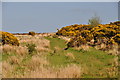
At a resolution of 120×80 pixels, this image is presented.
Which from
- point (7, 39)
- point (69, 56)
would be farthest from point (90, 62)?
point (7, 39)

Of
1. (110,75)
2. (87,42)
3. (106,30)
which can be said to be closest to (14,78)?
(110,75)

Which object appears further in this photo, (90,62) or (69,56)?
(69,56)

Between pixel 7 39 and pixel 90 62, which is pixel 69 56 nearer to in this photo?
pixel 90 62

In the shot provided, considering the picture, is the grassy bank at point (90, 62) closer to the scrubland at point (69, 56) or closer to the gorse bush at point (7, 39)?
the scrubland at point (69, 56)

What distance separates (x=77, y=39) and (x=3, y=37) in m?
8.90

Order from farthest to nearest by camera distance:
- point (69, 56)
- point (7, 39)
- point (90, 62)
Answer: point (7, 39)
point (69, 56)
point (90, 62)

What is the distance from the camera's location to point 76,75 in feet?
23.7

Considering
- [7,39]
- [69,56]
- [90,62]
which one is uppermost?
[7,39]

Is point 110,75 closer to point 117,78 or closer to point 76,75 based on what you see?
point 117,78

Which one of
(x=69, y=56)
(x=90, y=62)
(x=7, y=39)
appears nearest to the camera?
(x=90, y=62)

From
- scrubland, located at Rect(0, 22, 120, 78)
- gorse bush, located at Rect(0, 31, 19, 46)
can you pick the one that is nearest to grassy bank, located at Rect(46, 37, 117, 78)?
scrubland, located at Rect(0, 22, 120, 78)

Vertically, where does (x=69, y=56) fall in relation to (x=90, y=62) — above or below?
above

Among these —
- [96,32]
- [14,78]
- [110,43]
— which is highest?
[96,32]

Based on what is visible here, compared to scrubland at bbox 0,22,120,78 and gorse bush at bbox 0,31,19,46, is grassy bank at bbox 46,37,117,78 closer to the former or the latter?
scrubland at bbox 0,22,120,78
